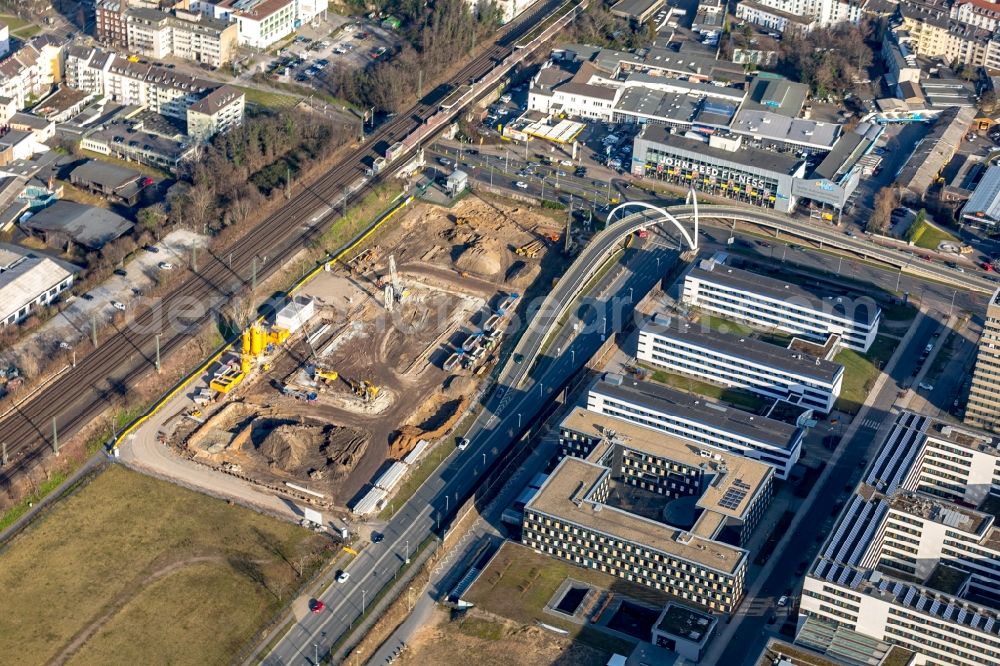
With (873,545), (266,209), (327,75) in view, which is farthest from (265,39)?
(873,545)

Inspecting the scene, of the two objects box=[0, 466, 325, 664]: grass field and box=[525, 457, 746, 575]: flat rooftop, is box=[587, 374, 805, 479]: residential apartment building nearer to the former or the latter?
box=[525, 457, 746, 575]: flat rooftop

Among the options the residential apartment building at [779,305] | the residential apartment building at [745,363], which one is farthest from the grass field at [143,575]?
the residential apartment building at [779,305]

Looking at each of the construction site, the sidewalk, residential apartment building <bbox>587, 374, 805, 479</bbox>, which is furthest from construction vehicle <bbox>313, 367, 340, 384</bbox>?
the sidewalk

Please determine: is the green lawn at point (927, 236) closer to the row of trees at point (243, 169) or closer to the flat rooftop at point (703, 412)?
the flat rooftop at point (703, 412)

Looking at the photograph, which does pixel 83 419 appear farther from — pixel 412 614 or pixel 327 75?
pixel 327 75

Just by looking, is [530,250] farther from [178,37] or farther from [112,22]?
[112,22]
